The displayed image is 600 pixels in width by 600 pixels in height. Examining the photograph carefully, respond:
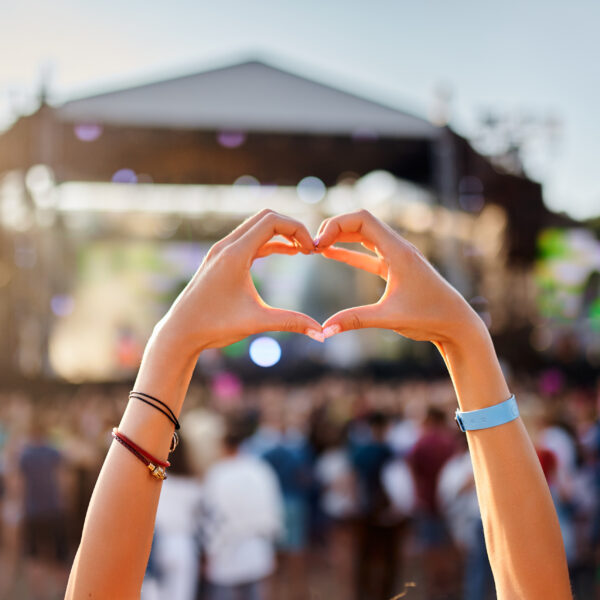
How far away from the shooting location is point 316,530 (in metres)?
6.21

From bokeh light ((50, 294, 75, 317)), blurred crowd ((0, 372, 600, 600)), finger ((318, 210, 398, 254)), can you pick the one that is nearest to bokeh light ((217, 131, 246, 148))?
bokeh light ((50, 294, 75, 317))

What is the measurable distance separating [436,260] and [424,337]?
47.7ft

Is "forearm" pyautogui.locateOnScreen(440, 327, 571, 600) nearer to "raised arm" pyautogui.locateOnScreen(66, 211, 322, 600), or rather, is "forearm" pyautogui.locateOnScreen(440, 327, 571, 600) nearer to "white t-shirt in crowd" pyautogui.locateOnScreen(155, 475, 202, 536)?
"raised arm" pyautogui.locateOnScreen(66, 211, 322, 600)

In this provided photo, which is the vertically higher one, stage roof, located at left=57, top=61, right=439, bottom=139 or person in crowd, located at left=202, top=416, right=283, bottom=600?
stage roof, located at left=57, top=61, right=439, bottom=139

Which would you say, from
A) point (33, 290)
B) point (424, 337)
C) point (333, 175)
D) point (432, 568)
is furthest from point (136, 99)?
point (424, 337)

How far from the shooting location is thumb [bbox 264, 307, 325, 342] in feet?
2.69

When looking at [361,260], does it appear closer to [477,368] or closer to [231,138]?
[477,368]

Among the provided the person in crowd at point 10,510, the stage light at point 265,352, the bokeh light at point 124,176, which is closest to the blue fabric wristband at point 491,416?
the person in crowd at point 10,510

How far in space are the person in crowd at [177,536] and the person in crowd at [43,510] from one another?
6.80 ft

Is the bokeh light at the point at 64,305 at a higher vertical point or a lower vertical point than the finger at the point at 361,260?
higher

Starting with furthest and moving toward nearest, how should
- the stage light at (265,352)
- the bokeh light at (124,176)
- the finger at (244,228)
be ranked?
the bokeh light at (124,176) → the stage light at (265,352) → the finger at (244,228)

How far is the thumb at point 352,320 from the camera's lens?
82 centimetres

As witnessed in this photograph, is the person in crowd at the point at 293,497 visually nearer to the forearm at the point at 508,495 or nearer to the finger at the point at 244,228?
the forearm at the point at 508,495

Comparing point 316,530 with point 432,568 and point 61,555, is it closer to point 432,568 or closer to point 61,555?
point 432,568
